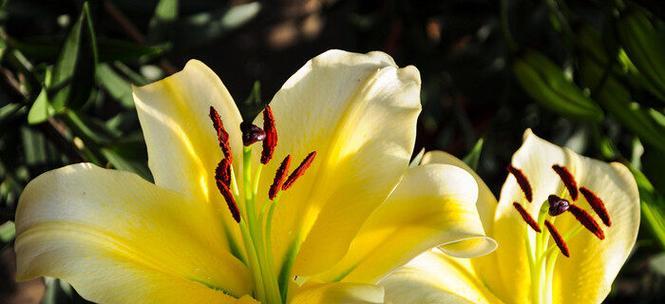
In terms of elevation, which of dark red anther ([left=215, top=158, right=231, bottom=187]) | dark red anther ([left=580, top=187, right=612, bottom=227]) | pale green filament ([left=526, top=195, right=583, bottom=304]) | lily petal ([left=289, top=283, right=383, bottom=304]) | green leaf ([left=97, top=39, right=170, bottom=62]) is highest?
dark red anther ([left=215, top=158, right=231, bottom=187])

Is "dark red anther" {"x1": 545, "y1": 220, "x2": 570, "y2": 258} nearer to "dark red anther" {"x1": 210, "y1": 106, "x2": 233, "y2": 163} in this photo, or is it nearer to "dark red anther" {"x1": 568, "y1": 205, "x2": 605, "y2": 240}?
"dark red anther" {"x1": 568, "y1": 205, "x2": 605, "y2": 240}

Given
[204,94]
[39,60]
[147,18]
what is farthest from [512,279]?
[147,18]

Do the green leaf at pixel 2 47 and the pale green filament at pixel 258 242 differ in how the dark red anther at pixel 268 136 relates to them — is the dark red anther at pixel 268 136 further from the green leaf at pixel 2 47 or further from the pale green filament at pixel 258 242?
the green leaf at pixel 2 47

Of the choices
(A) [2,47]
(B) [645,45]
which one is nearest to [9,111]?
(A) [2,47]

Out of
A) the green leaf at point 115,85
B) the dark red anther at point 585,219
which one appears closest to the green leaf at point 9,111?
the green leaf at point 115,85

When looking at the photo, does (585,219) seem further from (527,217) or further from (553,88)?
(553,88)

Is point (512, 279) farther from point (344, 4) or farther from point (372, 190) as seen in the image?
point (344, 4)

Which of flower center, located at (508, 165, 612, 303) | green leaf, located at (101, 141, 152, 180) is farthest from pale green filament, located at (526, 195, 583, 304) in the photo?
green leaf, located at (101, 141, 152, 180)

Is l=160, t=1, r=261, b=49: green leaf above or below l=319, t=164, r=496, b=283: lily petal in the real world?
below
